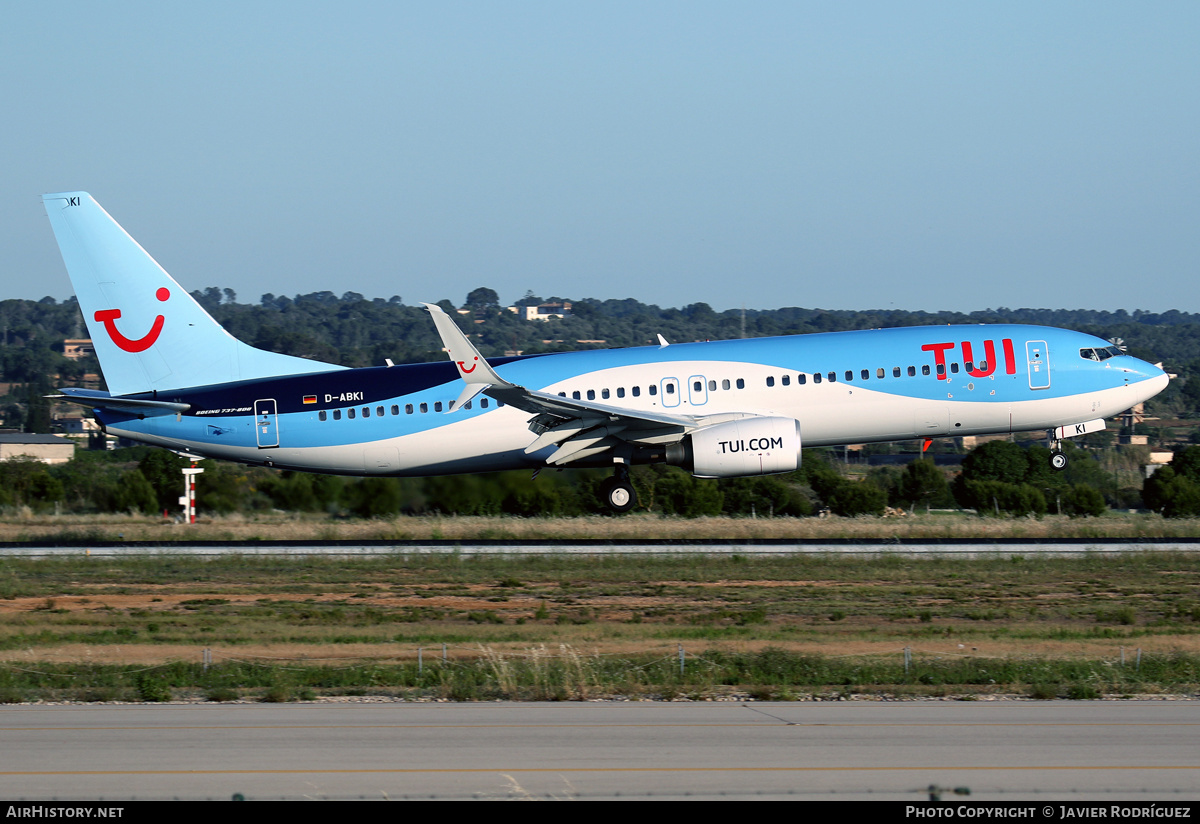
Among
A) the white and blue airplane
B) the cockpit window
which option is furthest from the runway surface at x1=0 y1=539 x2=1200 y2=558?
the cockpit window

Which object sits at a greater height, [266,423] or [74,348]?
[74,348]

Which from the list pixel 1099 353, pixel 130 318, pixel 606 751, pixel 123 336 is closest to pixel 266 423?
pixel 123 336

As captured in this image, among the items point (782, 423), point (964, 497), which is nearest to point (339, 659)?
point (782, 423)

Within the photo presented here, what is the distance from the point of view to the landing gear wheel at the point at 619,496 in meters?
32.4

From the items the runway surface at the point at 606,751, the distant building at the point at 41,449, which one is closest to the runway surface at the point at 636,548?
the runway surface at the point at 606,751

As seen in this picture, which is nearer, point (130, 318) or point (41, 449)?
point (130, 318)

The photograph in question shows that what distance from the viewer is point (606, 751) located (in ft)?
39.4

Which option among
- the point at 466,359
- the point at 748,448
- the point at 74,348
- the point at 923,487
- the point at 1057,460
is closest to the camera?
the point at 466,359

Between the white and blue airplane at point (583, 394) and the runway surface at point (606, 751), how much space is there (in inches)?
655

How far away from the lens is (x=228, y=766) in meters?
11.5

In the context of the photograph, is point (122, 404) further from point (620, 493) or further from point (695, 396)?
point (695, 396)

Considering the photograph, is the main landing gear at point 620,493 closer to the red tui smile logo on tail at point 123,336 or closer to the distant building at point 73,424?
the red tui smile logo on tail at point 123,336

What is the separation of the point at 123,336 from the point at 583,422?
494 inches

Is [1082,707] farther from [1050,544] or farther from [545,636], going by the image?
[1050,544]
